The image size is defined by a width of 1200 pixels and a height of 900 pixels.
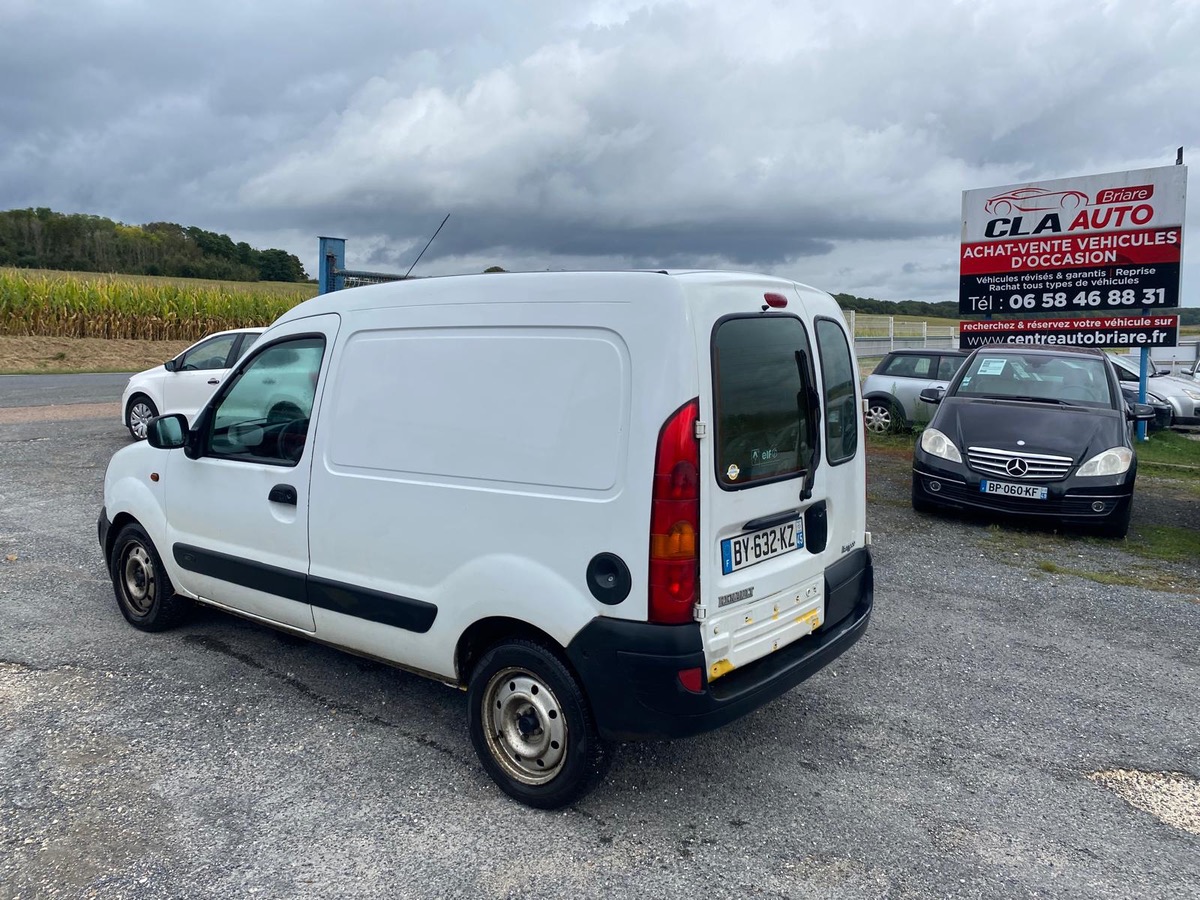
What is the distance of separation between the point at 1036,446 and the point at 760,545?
5.68 metres

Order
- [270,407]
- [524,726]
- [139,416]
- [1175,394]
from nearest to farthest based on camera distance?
[524,726] → [270,407] → [139,416] → [1175,394]

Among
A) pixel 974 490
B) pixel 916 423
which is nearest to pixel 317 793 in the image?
pixel 974 490

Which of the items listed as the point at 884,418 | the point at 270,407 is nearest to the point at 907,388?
the point at 884,418

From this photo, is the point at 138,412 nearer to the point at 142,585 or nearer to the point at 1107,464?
the point at 142,585

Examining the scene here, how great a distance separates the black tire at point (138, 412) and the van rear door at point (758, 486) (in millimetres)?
11167

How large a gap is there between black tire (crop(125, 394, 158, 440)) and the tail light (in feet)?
37.1

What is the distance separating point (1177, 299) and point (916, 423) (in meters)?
4.07

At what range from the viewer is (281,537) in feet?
13.8

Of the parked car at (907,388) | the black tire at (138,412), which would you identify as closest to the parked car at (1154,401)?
the parked car at (907,388)

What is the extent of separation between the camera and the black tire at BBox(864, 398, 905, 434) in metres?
14.2

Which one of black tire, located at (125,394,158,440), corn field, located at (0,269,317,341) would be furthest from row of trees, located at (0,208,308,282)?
black tire, located at (125,394,158,440)

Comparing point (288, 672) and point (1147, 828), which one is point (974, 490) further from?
point (288, 672)

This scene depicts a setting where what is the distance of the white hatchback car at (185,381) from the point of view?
40.3 ft

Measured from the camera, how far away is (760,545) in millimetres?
3416
